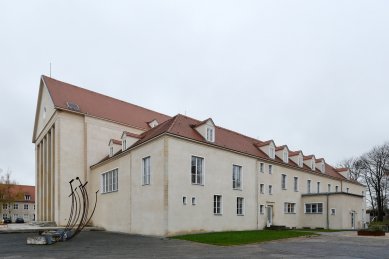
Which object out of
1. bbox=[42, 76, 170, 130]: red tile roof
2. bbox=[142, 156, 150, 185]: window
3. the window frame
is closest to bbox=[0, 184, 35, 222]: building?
bbox=[42, 76, 170, 130]: red tile roof

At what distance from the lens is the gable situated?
40.9 m

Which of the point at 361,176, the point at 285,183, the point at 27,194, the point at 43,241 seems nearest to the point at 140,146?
the point at 43,241

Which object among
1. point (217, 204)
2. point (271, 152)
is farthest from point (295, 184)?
point (217, 204)

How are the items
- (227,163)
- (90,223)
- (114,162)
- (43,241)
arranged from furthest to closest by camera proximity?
(90,223), (114,162), (227,163), (43,241)

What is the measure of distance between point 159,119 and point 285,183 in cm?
1910

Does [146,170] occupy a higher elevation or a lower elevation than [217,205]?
higher

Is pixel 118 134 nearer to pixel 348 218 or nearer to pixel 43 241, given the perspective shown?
pixel 43 241

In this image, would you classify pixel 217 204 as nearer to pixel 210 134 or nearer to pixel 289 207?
pixel 210 134

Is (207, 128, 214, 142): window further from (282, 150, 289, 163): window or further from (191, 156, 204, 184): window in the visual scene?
(282, 150, 289, 163): window

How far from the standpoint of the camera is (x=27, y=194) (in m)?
93.5

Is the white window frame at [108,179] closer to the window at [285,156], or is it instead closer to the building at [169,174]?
the building at [169,174]

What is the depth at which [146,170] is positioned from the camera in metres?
27.9

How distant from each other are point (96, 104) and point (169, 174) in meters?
19.8

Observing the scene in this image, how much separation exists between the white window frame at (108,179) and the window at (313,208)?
21047 millimetres
